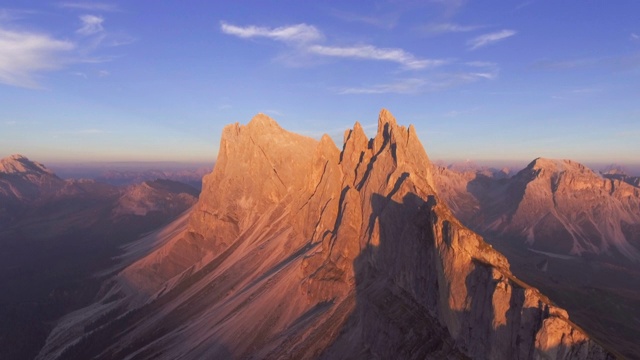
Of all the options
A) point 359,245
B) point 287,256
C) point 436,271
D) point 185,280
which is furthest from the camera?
point 185,280

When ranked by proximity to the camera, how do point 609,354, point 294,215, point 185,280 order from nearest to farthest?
point 609,354 → point 294,215 → point 185,280

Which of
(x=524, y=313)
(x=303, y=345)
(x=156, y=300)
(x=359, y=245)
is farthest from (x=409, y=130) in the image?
(x=156, y=300)

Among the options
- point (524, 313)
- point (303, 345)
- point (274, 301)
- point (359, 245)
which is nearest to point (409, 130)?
point (359, 245)

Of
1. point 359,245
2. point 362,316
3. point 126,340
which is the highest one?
point 359,245

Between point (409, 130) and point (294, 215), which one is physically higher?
point (409, 130)

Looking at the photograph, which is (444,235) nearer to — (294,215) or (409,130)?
(409,130)

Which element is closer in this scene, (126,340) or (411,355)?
(411,355)
